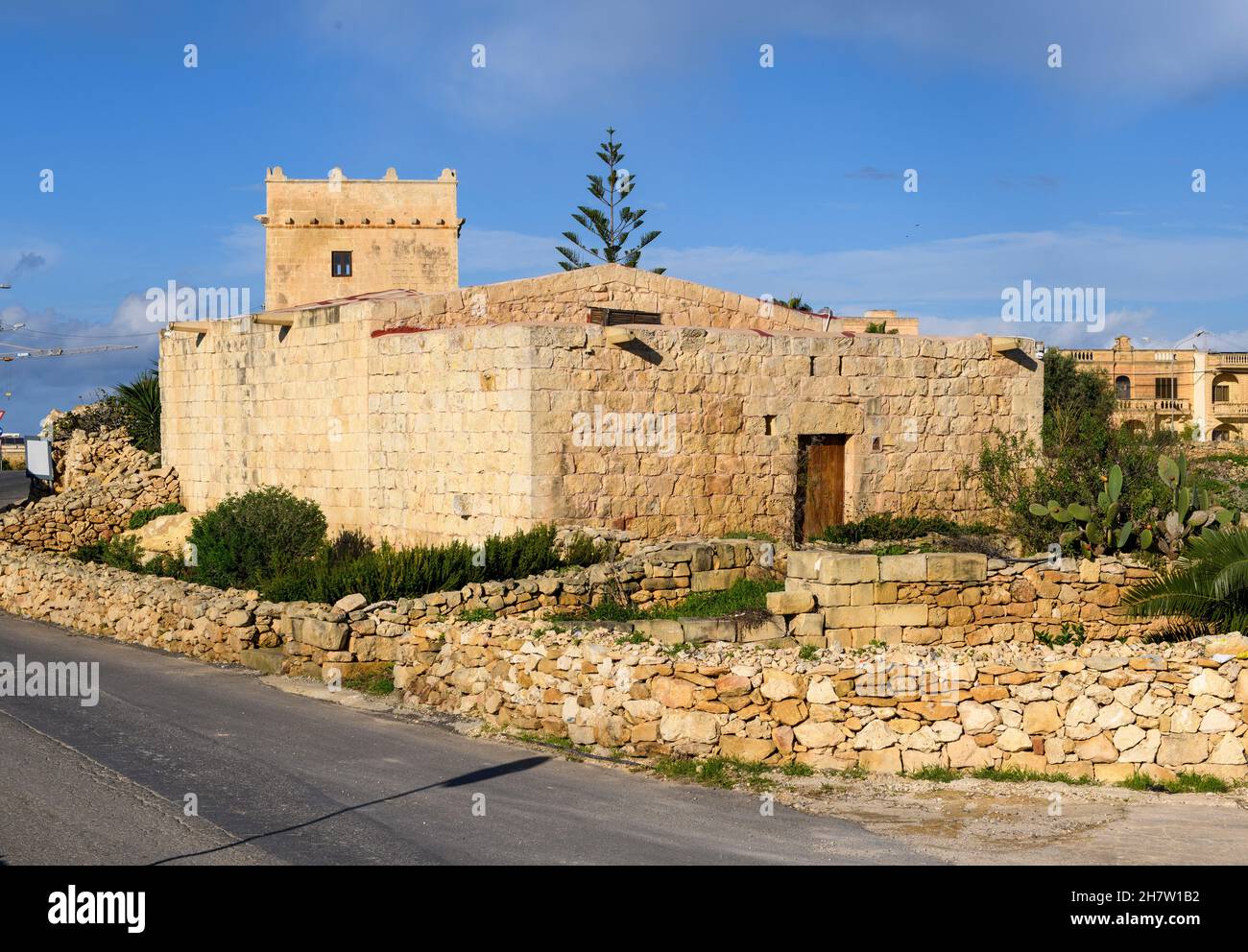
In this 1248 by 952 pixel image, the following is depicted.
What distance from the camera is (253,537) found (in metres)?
17.4

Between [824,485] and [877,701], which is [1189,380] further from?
[877,701]

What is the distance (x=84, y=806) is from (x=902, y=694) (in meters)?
5.88

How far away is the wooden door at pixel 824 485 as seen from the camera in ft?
54.7

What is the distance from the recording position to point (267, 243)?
114 feet

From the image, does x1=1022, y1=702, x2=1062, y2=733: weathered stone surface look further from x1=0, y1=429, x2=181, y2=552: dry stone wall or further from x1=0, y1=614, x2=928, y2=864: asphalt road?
x1=0, y1=429, x2=181, y2=552: dry stone wall

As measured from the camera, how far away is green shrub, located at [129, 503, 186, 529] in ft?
73.7

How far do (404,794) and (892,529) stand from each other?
9377 millimetres

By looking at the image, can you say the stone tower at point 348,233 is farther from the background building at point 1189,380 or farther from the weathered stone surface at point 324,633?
the background building at point 1189,380

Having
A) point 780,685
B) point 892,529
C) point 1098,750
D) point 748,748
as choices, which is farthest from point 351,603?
point 1098,750

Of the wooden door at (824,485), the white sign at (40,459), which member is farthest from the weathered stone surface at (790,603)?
the white sign at (40,459)

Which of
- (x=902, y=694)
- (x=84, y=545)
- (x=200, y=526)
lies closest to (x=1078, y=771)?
(x=902, y=694)

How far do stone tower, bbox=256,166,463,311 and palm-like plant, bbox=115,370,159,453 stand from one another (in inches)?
364
